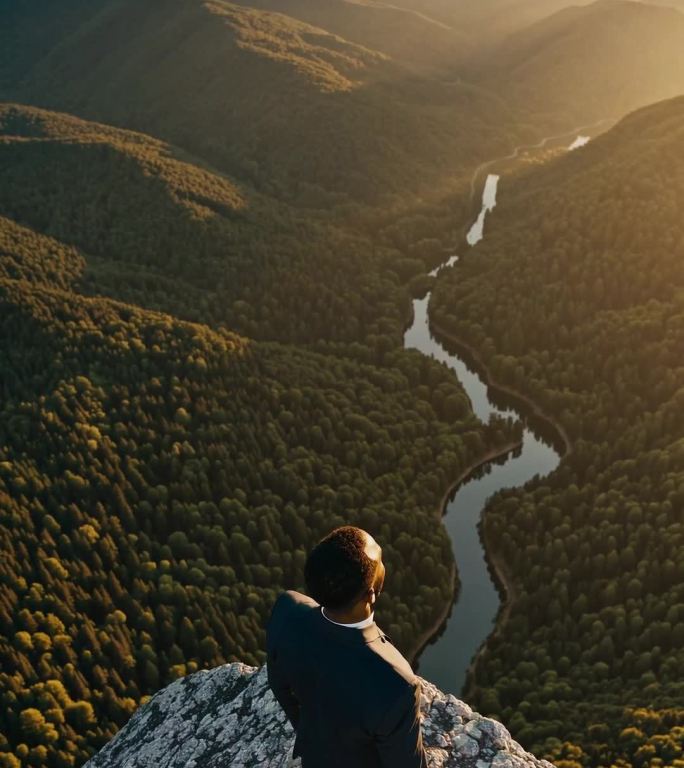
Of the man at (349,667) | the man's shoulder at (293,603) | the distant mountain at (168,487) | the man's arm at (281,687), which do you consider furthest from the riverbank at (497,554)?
the man's shoulder at (293,603)

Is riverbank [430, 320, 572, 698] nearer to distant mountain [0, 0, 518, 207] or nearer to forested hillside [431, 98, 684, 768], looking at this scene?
forested hillside [431, 98, 684, 768]

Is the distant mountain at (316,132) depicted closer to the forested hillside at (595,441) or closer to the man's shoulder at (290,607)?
the forested hillside at (595,441)

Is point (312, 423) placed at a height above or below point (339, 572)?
below

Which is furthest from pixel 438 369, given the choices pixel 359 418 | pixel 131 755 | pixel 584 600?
pixel 131 755

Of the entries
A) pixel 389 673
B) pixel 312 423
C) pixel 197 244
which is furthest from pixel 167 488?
pixel 197 244

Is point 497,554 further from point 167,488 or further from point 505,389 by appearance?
point 167,488

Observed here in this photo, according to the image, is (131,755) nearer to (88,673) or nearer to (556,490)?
(88,673)

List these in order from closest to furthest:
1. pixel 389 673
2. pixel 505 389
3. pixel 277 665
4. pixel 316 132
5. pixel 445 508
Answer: pixel 389 673 → pixel 277 665 → pixel 445 508 → pixel 505 389 → pixel 316 132
